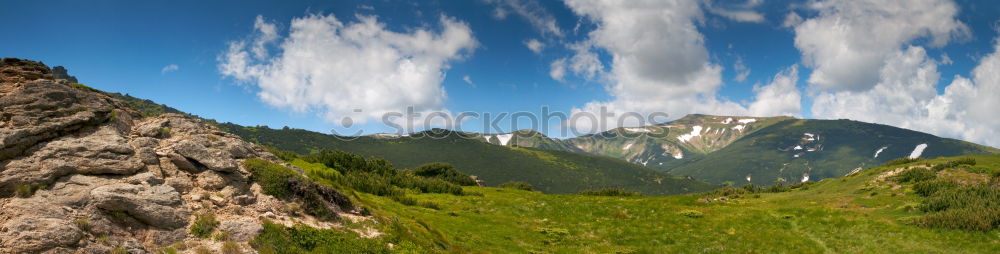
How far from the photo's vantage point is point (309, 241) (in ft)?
55.8

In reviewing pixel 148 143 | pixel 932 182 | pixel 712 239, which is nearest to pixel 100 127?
pixel 148 143

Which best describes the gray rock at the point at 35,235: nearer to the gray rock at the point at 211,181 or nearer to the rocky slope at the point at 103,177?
the rocky slope at the point at 103,177

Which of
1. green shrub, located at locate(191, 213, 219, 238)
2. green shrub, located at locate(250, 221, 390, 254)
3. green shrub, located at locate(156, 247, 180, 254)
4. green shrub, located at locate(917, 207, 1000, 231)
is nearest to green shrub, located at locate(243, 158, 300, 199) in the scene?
green shrub, located at locate(250, 221, 390, 254)

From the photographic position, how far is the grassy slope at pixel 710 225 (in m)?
26.1

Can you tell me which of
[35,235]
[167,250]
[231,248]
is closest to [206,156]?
[231,248]

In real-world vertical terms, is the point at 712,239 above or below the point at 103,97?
below

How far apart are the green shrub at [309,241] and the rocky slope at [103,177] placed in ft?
1.77

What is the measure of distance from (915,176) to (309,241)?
4800 centimetres

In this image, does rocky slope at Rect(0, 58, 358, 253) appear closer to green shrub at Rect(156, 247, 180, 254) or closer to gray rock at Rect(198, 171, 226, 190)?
gray rock at Rect(198, 171, 226, 190)

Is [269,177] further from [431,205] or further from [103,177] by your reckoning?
[431,205]

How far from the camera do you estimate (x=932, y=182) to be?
33938mm

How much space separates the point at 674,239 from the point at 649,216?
7.84 metres

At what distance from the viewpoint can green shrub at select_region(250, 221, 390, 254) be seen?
51.1 feet

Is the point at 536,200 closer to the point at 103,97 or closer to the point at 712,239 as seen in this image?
the point at 712,239
